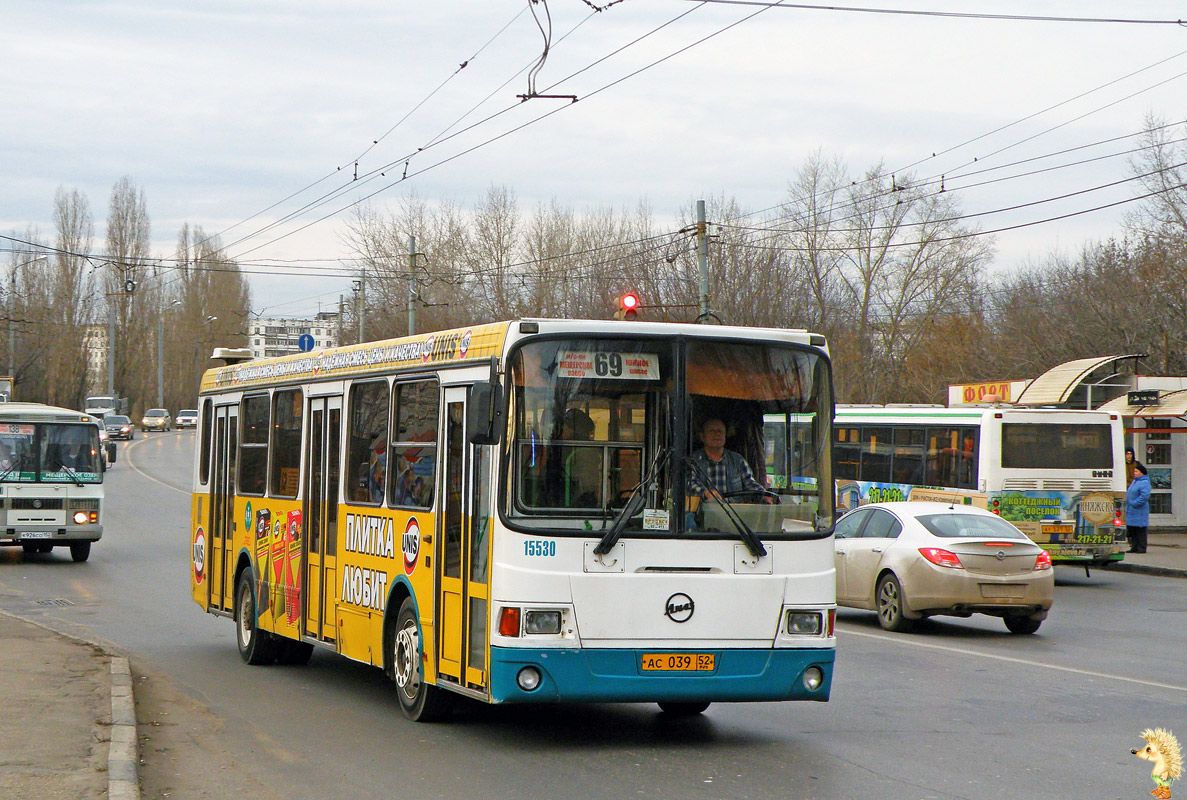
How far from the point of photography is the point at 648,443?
827 centimetres

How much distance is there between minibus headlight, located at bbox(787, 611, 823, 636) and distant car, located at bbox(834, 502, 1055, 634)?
7240 mm

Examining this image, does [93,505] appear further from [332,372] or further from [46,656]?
[332,372]

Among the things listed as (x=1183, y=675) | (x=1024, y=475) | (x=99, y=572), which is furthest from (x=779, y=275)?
(x=1183, y=675)

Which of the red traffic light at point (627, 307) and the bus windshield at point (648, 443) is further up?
the red traffic light at point (627, 307)

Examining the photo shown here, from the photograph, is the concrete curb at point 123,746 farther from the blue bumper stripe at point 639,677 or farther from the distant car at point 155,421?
the distant car at point 155,421

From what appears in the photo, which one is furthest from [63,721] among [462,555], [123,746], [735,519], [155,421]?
[155,421]

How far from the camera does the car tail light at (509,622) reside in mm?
8005

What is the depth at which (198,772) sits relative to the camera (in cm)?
799

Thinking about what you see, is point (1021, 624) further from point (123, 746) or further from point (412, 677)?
point (123, 746)

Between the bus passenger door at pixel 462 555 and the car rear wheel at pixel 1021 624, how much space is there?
891 cm

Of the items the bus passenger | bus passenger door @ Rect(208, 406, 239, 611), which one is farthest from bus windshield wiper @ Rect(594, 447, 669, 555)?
bus passenger door @ Rect(208, 406, 239, 611)

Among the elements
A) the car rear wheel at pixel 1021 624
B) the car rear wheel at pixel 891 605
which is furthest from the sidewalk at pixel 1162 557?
the car rear wheel at pixel 891 605

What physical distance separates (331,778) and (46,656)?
5.25 m

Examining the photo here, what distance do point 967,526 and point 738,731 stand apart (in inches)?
297
